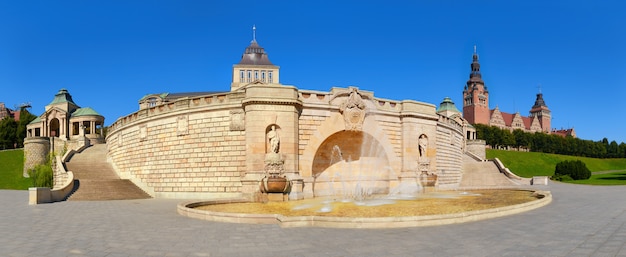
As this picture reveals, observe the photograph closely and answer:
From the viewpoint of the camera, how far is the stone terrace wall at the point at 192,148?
85.4 feet

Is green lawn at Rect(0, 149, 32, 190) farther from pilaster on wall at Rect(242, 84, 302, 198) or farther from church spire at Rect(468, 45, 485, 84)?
church spire at Rect(468, 45, 485, 84)

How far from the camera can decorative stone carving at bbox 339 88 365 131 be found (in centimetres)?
2739

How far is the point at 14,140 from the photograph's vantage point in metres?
80.7

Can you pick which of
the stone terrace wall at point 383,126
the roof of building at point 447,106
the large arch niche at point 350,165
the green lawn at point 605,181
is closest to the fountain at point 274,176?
the stone terrace wall at point 383,126

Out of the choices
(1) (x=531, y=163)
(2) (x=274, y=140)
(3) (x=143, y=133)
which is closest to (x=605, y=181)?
(2) (x=274, y=140)

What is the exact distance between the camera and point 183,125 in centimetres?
2814

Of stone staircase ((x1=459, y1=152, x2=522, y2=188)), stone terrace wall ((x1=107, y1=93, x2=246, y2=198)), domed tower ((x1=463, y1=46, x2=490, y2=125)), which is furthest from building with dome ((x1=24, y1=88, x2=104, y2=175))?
domed tower ((x1=463, y1=46, x2=490, y2=125))

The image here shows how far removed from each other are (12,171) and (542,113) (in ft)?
570

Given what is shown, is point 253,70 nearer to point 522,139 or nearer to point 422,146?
point 422,146

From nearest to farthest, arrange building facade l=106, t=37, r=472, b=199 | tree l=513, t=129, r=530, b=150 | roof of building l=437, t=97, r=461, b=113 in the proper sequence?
building facade l=106, t=37, r=472, b=199, roof of building l=437, t=97, r=461, b=113, tree l=513, t=129, r=530, b=150

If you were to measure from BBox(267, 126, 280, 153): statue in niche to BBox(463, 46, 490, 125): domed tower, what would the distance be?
125m

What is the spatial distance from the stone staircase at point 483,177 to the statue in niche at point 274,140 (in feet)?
83.2

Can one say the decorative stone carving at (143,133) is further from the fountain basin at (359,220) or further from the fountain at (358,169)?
the fountain basin at (359,220)

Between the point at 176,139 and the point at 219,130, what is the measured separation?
396 cm
